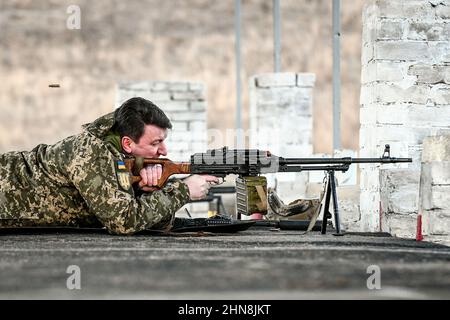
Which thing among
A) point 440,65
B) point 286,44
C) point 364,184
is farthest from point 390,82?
point 286,44

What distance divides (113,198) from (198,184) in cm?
53

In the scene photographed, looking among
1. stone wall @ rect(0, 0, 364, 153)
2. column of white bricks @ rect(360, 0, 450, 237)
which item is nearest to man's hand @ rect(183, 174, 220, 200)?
column of white bricks @ rect(360, 0, 450, 237)

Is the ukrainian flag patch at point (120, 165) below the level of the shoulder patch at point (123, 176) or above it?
above

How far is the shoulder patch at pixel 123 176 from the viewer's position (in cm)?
500

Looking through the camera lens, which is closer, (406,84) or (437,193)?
(437,193)

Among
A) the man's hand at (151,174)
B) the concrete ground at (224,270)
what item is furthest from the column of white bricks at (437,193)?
the man's hand at (151,174)

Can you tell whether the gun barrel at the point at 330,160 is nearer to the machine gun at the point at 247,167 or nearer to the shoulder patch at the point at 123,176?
the machine gun at the point at 247,167

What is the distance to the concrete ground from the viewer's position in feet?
11.0

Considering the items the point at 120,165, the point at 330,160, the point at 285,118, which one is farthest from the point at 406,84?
the point at 285,118

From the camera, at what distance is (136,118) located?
17.3 feet

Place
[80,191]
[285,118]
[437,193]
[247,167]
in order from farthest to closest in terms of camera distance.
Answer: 1. [285,118]
2. [437,193]
3. [247,167]
4. [80,191]

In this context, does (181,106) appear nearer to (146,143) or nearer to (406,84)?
(406,84)

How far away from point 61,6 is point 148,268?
13.9m
